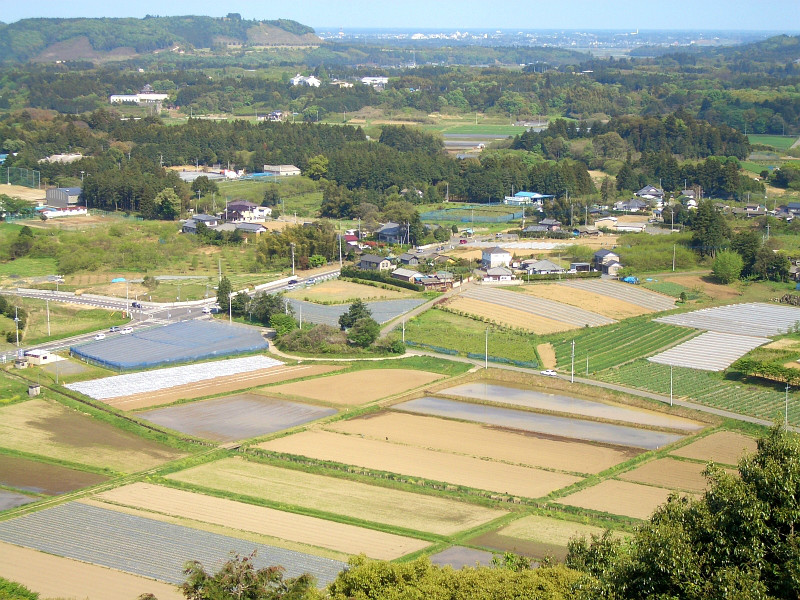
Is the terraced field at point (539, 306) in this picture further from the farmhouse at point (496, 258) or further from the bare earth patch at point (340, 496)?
the bare earth patch at point (340, 496)

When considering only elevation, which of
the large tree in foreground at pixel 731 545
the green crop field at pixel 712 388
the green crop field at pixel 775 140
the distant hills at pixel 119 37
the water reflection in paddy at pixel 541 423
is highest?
the distant hills at pixel 119 37

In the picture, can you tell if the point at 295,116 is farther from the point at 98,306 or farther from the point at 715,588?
the point at 715,588

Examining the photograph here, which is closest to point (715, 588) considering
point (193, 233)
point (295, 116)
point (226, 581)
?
point (226, 581)

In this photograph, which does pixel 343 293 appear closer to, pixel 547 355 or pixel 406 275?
pixel 406 275

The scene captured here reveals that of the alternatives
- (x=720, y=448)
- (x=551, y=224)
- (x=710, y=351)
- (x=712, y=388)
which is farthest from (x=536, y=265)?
(x=720, y=448)

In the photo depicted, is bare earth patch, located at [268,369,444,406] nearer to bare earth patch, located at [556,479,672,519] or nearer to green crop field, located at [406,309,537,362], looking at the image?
green crop field, located at [406,309,537,362]

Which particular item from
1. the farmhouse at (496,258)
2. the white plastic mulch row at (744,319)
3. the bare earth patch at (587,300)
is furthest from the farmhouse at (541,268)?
the white plastic mulch row at (744,319)
